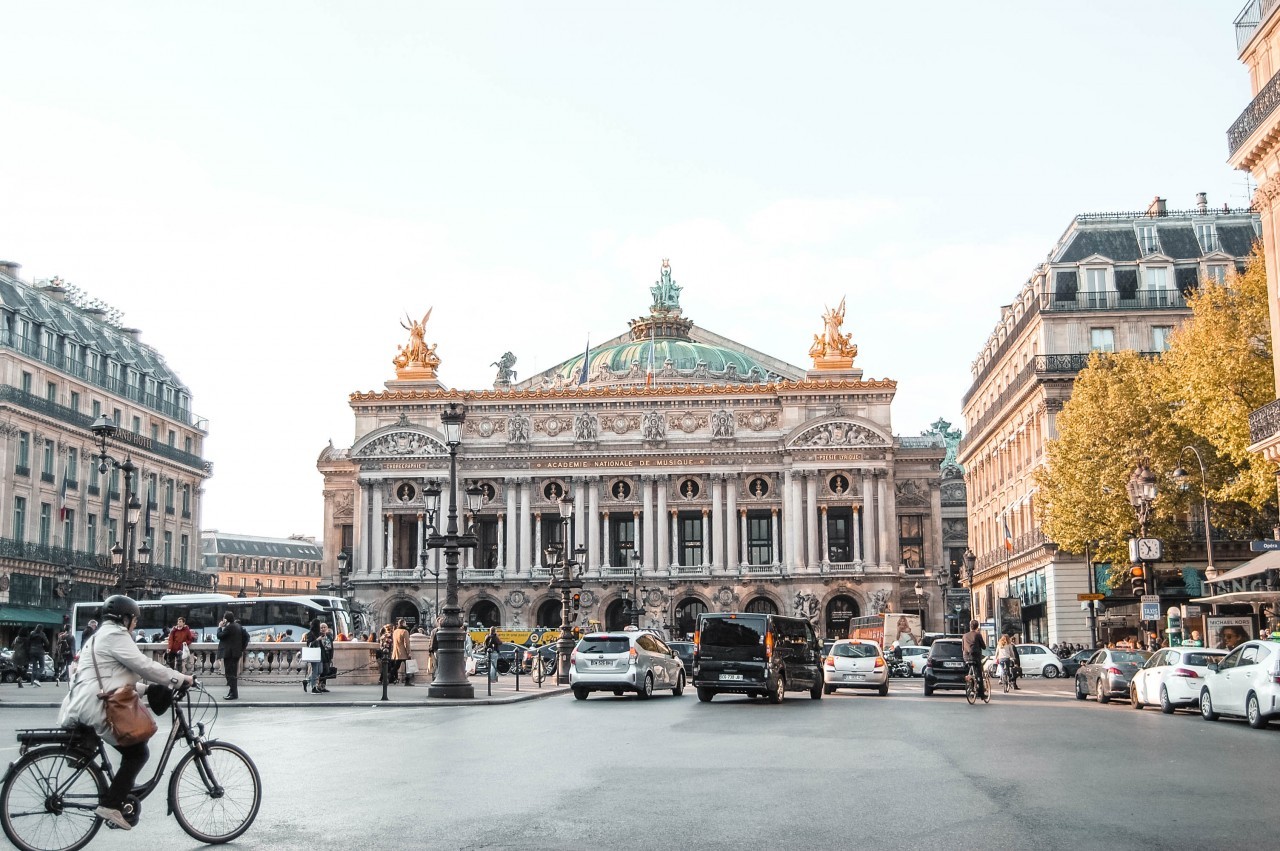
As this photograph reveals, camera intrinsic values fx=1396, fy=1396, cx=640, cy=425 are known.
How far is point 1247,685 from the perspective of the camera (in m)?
22.8

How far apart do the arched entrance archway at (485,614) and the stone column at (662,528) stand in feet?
35.1

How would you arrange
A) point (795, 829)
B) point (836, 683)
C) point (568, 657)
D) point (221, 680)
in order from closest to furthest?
point (795, 829) < point (836, 683) < point (221, 680) < point (568, 657)

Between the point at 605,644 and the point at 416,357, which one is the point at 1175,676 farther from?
the point at 416,357

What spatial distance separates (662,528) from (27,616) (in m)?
40.6

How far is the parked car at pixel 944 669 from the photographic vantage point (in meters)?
35.1

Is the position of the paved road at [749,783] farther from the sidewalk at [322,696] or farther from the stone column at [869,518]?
the stone column at [869,518]

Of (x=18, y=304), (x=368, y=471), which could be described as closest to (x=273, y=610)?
(x=18, y=304)

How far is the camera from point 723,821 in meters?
11.1

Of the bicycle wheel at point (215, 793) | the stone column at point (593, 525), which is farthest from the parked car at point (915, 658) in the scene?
the bicycle wheel at point (215, 793)

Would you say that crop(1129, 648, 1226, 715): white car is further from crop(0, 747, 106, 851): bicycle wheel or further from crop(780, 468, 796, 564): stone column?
crop(780, 468, 796, 564): stone column

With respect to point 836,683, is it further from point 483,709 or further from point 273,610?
point 273,610

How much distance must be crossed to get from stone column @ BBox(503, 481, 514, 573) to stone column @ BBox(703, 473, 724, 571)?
1211 centimetres

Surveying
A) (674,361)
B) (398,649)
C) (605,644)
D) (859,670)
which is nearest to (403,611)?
(674,361)

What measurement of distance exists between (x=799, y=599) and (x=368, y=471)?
95.8 feet
